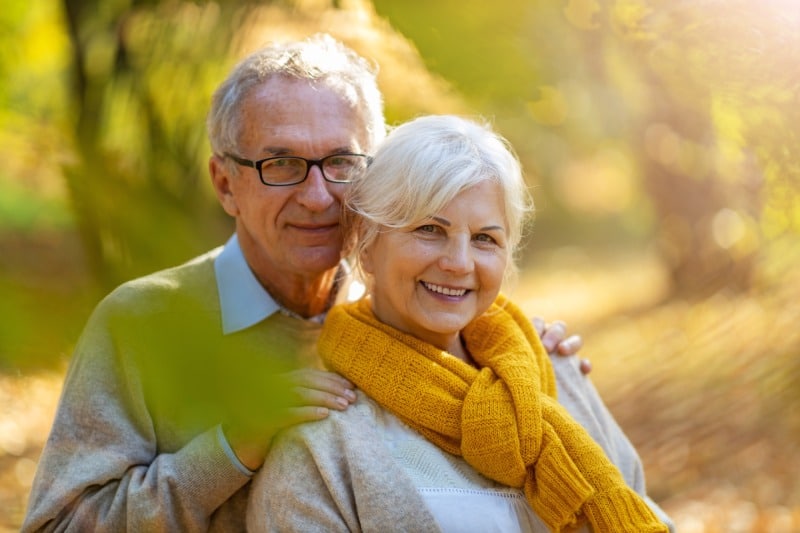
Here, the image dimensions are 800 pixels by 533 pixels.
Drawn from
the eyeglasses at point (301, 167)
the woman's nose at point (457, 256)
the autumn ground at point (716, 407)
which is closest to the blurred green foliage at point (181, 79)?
the woman's nose at point (457, 256)

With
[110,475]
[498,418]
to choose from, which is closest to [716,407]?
[498,418]

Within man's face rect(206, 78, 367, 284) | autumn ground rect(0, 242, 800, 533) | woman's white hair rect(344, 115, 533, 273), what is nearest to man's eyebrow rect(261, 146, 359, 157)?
man's face rect(206, 78, 367, 284)

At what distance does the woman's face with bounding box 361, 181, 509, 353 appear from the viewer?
1.97 metres

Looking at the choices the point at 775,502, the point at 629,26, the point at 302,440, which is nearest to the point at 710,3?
the point at 629,26

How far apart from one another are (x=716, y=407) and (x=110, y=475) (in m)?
4.62

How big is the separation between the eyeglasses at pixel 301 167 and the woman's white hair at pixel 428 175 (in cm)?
11

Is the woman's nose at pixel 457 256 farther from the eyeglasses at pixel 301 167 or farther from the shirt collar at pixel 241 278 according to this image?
the shirt collar at pixel 241 278

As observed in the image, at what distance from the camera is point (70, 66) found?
45cm

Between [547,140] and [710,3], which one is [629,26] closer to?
[710,3]

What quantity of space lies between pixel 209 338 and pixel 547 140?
3.96 feet

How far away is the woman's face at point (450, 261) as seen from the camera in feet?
6.47

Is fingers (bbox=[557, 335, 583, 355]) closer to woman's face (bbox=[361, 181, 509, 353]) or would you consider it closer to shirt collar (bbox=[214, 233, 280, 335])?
woman's face (bbox=[361, 181, 509, 353])

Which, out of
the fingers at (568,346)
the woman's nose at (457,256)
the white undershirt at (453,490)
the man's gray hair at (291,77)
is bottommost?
the white undershirt at (453,490)

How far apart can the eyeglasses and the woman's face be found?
253mm
